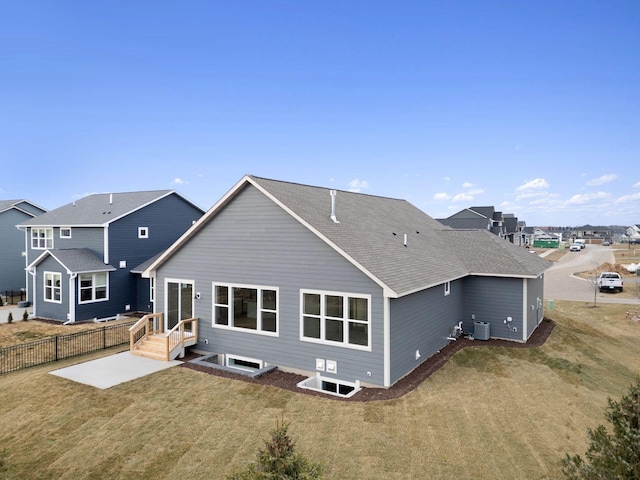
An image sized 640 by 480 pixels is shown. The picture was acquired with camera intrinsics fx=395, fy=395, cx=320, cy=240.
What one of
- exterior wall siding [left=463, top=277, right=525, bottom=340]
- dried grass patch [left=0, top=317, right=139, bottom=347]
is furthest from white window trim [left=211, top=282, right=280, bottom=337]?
dried grass patch [left=0, top=317, right=139, bottom=347]

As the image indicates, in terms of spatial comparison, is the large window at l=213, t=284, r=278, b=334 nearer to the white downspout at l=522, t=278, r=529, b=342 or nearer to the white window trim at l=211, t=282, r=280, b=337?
the white window trim at l=211, t=282, r=280, b=337

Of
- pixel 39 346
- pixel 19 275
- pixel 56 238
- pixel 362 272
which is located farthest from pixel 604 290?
pixel 19 275

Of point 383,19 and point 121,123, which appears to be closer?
point 383,19

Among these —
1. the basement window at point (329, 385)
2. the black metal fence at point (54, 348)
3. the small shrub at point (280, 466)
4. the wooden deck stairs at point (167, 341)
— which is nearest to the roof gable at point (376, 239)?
the wooden deck stairs at point (167, 341)

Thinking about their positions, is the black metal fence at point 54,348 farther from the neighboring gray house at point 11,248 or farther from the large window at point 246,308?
the neighboring gray house at point 11,248

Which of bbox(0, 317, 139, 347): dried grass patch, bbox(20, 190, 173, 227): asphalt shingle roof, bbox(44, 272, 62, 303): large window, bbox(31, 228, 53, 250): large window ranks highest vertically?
bbox(20, 190, 173, 227): asphalt shingle roof

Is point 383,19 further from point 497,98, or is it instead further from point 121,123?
point 121,123

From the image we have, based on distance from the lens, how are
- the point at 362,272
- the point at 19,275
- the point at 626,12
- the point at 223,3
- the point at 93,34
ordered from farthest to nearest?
the point at 19,275 → the point at 93,34 → the point at 223,3 → the point at 626,12 → the point at 362,272
